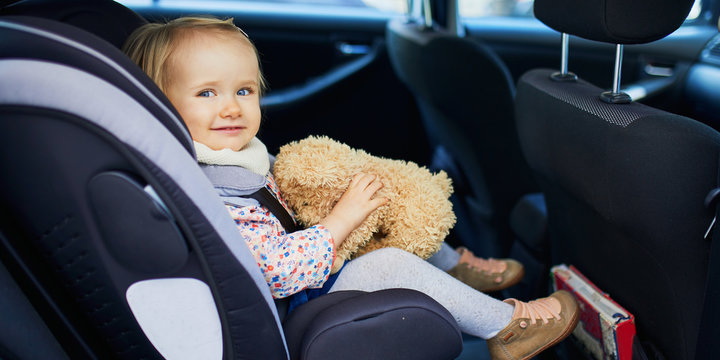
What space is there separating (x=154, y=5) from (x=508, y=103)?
5.64 feet

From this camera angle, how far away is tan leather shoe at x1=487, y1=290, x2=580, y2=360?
4.32ft

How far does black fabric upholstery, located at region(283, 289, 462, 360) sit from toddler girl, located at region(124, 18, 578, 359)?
0.11 meters

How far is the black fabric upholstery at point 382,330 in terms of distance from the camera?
41.3 inches

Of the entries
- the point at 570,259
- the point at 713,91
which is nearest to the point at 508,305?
the point at 570,259

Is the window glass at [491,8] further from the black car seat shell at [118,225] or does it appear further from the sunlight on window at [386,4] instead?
the black car seat shell at [118,225]

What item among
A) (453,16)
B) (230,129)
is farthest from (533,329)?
(453,16)

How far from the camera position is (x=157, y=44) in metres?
1.17

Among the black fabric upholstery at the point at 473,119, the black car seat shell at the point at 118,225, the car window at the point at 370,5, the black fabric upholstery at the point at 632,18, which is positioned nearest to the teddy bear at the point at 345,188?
the black car seat shell at the point at 118,225

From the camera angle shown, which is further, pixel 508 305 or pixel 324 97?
pixel 324 97

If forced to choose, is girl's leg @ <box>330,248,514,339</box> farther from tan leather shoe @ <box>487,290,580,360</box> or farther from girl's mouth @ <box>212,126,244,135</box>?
girl's mouth @ <box>212,126,244,135</box>

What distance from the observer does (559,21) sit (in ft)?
4.12

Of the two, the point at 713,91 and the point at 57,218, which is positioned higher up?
the point at 57,218

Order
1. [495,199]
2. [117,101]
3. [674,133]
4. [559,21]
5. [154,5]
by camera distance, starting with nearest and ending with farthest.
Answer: [117,101] → [674,133] → [559,21] → [495,199] → [154,5]

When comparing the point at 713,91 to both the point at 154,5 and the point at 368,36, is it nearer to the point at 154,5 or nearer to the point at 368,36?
the point at 368,36
